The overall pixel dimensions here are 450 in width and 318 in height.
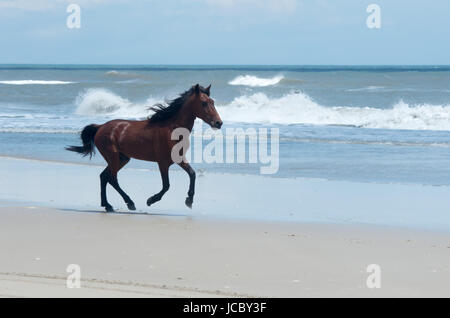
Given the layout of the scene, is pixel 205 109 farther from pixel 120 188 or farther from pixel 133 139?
pixel 120 188

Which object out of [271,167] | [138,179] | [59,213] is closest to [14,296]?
[59,213]

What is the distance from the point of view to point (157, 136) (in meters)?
9.80

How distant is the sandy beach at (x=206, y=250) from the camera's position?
589 centimetres

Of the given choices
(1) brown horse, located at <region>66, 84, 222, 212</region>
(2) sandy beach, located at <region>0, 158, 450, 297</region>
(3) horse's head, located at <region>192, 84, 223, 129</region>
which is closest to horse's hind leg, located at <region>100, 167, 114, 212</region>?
(1) brown horse, located at <region>66, 84, 222, 212</region>

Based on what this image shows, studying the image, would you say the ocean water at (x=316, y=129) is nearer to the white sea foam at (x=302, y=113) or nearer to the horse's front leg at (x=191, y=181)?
the white sea foam at (x=302, y=113)

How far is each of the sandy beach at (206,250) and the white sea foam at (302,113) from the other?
47.1ft

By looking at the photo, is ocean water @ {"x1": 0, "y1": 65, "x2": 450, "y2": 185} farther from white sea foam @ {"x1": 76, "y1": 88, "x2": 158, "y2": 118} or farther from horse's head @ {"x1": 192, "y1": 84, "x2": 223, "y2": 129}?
horse's head @ {"x1": 192, "y1": 84, "x2": 223, "y2": 129}

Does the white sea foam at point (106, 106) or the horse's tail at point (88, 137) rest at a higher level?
the white sea foam at point (106, 106)

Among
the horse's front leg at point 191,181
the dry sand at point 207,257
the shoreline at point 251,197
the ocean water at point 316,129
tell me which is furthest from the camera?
the ocean water at point 316,129

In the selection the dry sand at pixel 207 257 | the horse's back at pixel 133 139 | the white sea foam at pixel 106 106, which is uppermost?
the white sea foam at pixel 106 106

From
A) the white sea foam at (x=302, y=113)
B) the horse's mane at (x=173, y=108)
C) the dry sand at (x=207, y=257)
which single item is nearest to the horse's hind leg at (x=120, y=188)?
the dry sand at (x=207, y=257)
